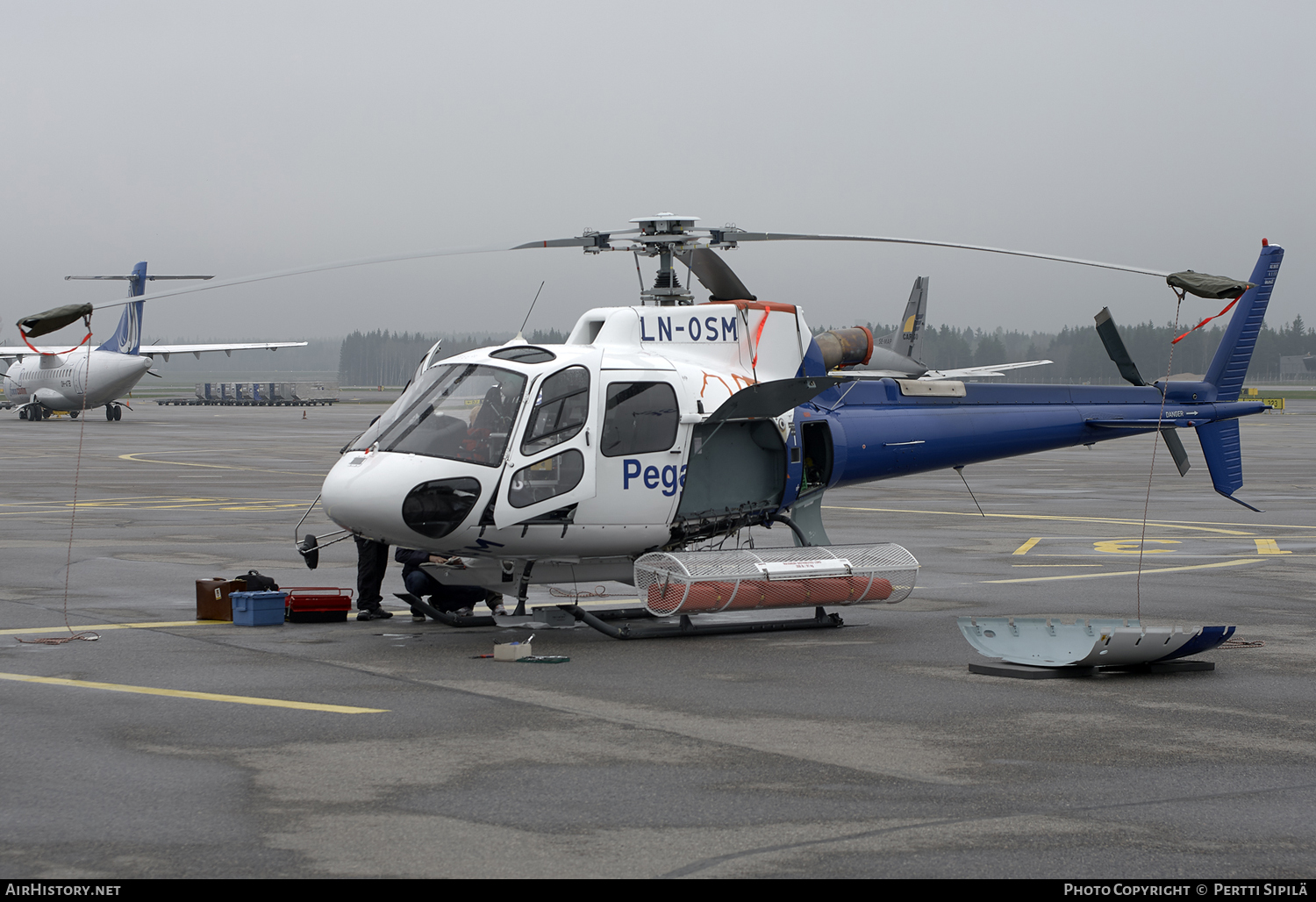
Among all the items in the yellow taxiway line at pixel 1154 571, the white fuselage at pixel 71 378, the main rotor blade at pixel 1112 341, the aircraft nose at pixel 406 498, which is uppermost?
the main rotor blade at pixel 1112 341

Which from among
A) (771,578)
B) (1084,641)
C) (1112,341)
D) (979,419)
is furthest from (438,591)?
(1112,341)

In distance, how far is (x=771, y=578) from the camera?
504 inches

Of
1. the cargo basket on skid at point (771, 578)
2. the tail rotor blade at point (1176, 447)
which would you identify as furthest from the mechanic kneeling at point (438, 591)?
the tail rotor blade at point (1176, 447)

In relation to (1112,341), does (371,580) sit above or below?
below

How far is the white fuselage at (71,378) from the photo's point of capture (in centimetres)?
6625

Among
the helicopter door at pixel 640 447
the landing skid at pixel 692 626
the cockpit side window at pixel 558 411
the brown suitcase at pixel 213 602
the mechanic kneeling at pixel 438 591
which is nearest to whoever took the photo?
the cockpit side window at pixel 558 411

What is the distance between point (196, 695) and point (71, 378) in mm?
66099

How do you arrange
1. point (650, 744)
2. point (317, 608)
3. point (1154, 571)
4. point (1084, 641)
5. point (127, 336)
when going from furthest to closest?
point (127, 336)
point (1154, 571)
point (317, 608)
point (1084, 641)
point (650, 744)

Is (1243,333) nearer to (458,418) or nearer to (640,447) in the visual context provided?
(640,447)

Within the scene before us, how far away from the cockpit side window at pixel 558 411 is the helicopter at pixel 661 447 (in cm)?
2

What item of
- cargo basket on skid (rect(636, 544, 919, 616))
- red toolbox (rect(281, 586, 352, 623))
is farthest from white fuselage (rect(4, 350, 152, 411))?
cargo basket on skid (rect(636, 544, 919, 616))

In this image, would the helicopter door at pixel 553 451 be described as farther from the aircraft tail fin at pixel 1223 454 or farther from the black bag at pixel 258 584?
the aircraft tail fin at pixel 1223 454

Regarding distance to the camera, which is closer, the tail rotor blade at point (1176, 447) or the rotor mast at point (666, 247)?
the rotor mast at point (666, 247)

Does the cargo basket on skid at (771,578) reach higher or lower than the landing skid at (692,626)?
higher
